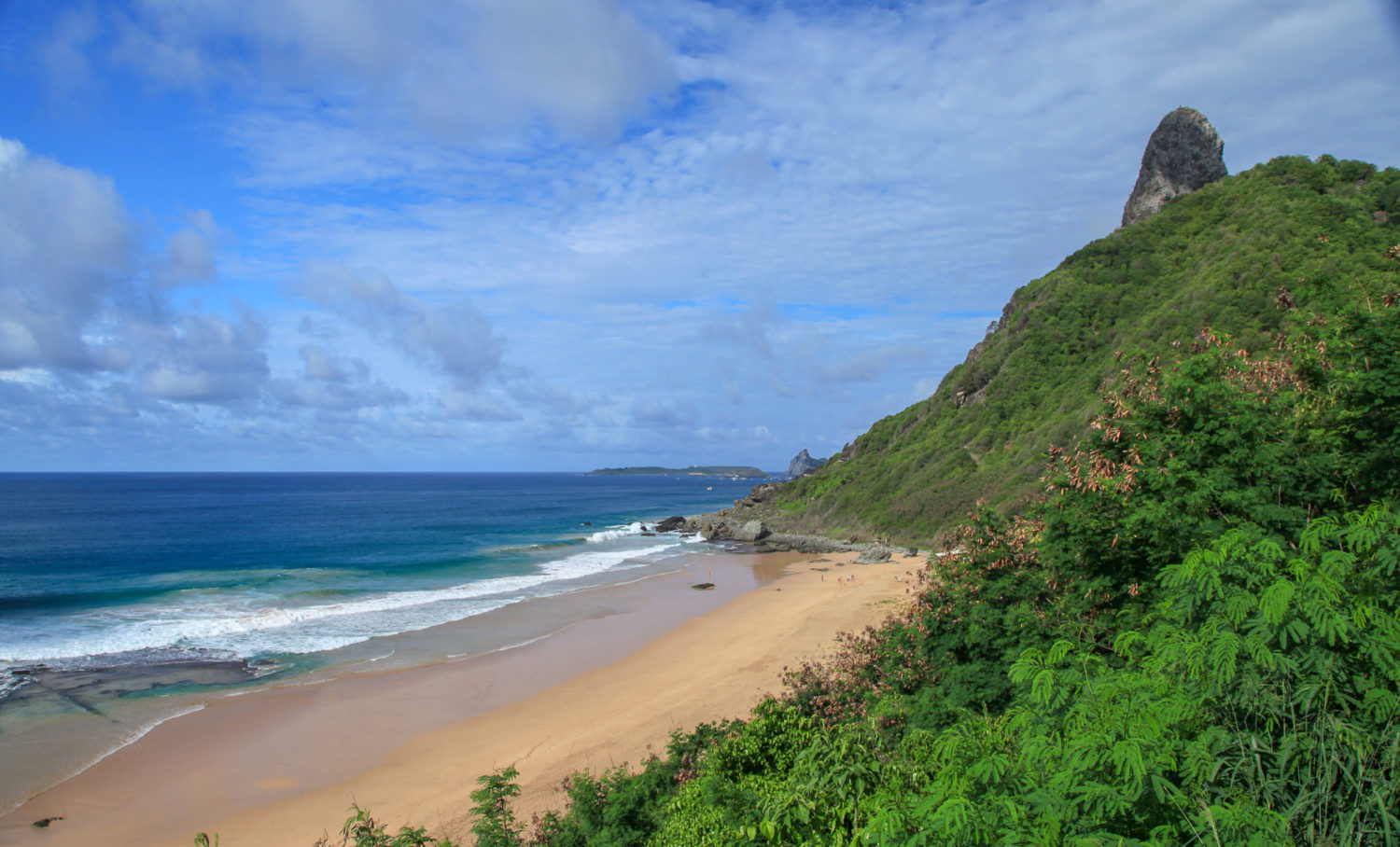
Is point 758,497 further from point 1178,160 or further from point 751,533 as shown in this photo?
point 1178,160

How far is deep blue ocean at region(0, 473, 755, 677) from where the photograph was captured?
2695cm

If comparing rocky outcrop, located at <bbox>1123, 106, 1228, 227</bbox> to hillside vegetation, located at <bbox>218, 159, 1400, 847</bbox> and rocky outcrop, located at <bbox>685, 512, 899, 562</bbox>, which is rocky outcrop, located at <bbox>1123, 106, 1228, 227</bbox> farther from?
hillside vegetation, located at <bbox>218, 159, 1400, 847</bbox>

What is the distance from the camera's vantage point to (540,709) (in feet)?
62.2

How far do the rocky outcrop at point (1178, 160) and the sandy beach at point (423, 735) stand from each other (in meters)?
50.8

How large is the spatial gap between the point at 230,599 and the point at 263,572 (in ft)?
29.0

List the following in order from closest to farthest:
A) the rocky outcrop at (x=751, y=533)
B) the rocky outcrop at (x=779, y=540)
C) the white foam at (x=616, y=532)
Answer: the rocky outcrop at (x=779, y=540)
the rocky outcrop at (x=751, y=533)
the white foam at (x=616, y=532)

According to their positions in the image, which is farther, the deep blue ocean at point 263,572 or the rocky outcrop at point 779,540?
the rocky outcrop at point 779,540

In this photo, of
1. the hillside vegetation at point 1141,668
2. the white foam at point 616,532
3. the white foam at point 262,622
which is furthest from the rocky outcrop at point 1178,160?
the white foam at point 262,622

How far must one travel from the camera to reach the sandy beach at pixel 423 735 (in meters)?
13.4

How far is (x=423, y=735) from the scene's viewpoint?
57.0 feet

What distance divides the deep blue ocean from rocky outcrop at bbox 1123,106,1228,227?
4869 cm

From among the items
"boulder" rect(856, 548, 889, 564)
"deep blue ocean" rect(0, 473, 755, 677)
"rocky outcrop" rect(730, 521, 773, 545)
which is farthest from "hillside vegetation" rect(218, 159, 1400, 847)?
"rocky outcrop" rect(730, 521, 773, 545)

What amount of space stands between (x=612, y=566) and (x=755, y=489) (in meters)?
34.0

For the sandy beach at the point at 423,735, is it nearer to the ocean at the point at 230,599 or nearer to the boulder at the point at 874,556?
the ocean at the point at 230,599
